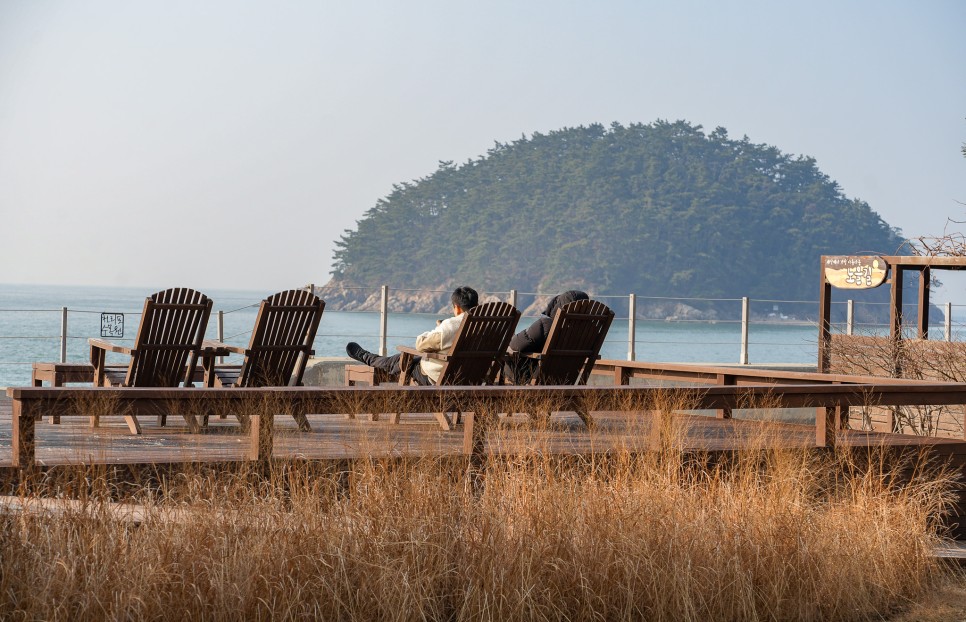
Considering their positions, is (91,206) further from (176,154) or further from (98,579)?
(98,579)

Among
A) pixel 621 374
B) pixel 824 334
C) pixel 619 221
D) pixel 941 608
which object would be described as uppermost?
pixel 619 221

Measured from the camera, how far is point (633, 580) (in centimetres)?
421

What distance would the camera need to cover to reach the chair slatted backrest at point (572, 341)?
652 cm

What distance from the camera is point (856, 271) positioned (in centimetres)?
1008

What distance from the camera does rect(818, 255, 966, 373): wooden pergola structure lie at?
9156 millimetres

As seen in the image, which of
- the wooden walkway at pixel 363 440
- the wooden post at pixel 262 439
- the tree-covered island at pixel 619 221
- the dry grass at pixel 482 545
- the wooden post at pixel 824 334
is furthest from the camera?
the tree-covered island at pixel 619 221

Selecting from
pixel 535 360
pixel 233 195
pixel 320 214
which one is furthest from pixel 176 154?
pixel 535 360

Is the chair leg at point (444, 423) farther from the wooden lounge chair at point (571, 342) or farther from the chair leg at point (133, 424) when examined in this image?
the chair leg at point (133, 424)

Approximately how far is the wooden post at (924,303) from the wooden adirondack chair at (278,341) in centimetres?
512

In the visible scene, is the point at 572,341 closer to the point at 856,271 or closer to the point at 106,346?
the point at 106,346

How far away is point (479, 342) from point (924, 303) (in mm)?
5098

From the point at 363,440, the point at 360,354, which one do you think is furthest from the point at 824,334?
the point at 363,440

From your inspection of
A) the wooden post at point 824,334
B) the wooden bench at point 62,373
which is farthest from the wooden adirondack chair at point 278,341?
the wooden post at point 824,334

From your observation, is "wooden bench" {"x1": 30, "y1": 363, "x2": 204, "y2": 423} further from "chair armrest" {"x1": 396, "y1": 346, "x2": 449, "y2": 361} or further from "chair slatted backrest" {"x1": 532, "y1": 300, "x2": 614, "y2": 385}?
"chair slatted backrest" {"x1": 532, "y1": 300, "x2": 614, "y2": 385}
